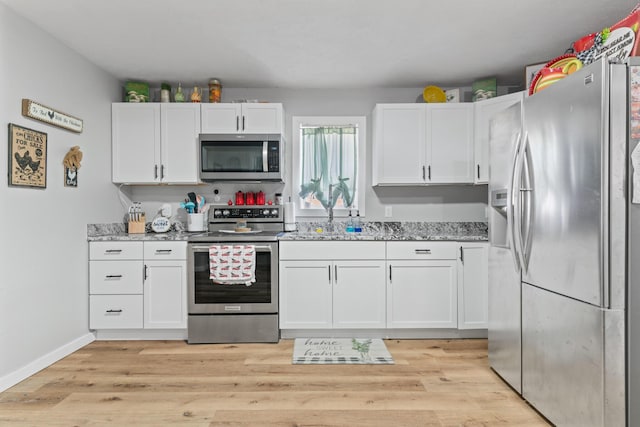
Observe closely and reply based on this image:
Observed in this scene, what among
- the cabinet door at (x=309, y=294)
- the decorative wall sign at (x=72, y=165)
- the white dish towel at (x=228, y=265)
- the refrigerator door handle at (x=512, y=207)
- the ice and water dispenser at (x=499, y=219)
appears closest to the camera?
the refrigerator door handle at (x=512, y=207)

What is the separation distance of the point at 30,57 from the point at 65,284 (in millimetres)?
1629

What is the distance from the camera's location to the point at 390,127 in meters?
3.52

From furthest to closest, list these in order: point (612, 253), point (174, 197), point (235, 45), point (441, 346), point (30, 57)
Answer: point (174, 197)
point (441, 346)
point (235, 45)
point (30, 57)
point (612, 253)

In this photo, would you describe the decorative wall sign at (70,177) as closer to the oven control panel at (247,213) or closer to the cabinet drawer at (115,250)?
the cabinet drawer at (115,250)

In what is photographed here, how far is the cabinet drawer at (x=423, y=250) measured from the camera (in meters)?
3.19

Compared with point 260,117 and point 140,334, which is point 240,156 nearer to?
point 260,117

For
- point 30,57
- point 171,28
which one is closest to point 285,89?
point 171,28

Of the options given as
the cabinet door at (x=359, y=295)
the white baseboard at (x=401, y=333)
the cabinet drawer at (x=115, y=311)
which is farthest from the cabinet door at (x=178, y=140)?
the white baseboard at (x=401, y=333)

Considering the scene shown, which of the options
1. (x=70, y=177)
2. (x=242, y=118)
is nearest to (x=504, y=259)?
(x=242, y=118)

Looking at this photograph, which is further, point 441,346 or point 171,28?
point 441,346

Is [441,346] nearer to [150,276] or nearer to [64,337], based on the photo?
[150,276]

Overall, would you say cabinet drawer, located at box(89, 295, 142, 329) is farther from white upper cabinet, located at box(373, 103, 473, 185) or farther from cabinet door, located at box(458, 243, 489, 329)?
cabinet door, located at box(458, 243, 489, 329)

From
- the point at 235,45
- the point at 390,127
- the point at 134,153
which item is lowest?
the point at 134,153

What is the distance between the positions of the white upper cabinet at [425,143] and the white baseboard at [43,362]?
2879mm
